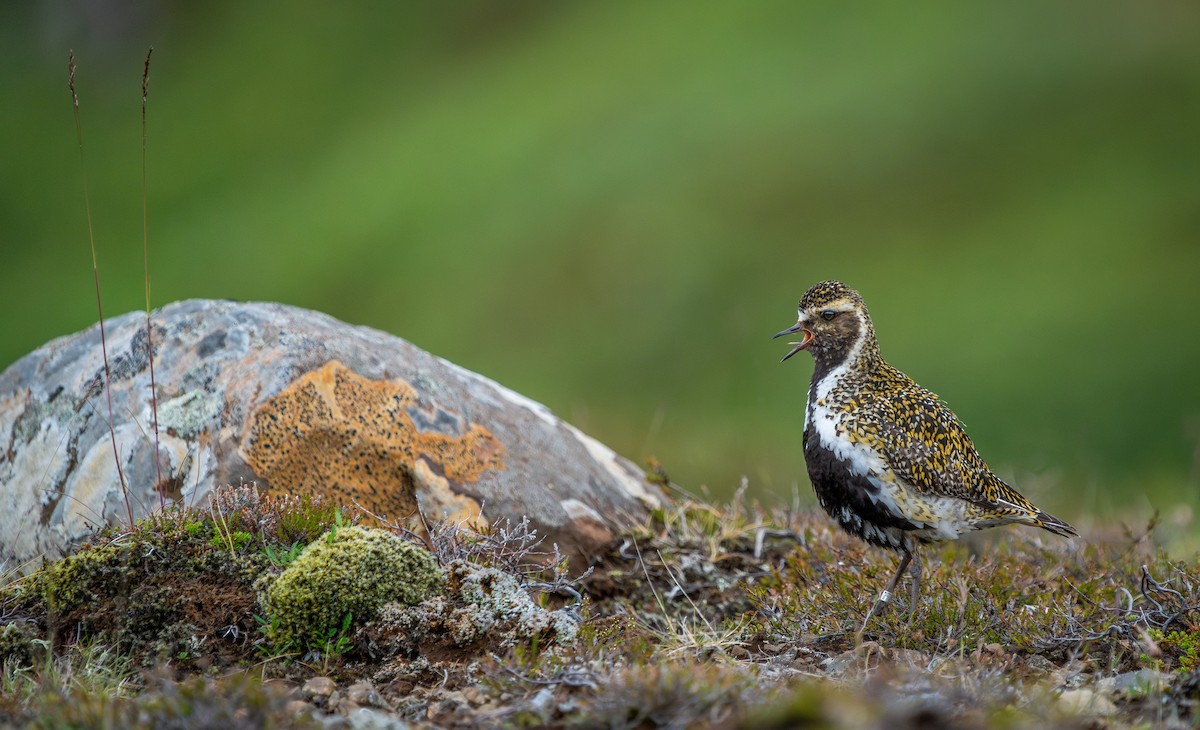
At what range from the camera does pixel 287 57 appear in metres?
33.3

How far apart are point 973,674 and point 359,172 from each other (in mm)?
24569

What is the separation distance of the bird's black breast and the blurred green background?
127 inches

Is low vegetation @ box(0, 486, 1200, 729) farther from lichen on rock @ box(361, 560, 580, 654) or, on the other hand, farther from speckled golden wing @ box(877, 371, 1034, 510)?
speckled golden wing @ box(877, 371, 1034, 510)

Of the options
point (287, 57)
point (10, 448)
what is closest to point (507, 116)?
point (287, 57)

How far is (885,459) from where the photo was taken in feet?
19.4

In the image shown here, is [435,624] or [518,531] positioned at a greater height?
[518,531]

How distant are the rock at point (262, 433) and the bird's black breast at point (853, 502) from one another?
1.52 meters

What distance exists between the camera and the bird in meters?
5.93

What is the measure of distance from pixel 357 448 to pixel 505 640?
5.91 feet

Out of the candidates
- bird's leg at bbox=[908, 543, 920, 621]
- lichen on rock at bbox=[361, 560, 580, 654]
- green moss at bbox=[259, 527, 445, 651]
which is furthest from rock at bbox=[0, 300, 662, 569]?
bird's leg at bbox=[908, 543, 920, 621]

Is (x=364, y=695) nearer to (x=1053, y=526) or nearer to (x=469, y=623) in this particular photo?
(x=469, y=623)

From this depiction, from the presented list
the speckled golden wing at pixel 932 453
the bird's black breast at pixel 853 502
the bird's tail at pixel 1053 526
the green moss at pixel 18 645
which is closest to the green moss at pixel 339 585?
the green moss at pixel 18 645

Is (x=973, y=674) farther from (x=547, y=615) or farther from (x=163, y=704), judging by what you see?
(x=163, y=704)

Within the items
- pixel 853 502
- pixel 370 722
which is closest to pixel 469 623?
pixel 370 722
